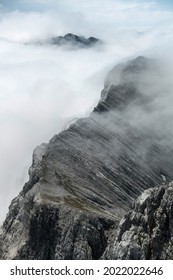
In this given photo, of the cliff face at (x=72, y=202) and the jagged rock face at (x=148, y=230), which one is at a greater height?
the cliff face at (x=72, y=202)

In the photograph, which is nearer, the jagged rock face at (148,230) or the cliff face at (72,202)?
the jagged rock face at (148,230)

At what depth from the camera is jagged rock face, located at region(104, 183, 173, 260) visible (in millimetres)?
80812

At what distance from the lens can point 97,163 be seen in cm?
16488

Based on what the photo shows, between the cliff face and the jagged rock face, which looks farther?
the cliff face

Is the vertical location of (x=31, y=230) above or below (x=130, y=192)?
below

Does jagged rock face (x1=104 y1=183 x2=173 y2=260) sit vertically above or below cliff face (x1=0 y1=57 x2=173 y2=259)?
below

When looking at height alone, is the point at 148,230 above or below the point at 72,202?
below

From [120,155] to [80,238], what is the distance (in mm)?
85888

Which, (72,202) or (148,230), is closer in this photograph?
(148,230)

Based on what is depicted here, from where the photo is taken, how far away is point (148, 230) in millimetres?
84125

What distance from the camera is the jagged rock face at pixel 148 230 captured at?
80.8m
